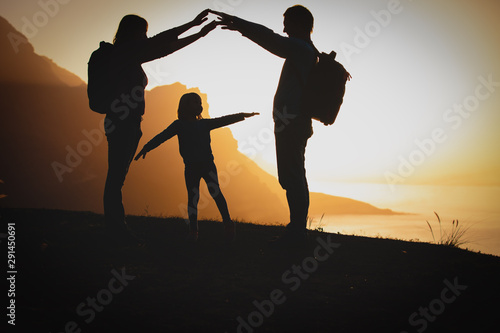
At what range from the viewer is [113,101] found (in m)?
4.25

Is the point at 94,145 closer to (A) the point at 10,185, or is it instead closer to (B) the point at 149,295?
(A) the point at 10,185

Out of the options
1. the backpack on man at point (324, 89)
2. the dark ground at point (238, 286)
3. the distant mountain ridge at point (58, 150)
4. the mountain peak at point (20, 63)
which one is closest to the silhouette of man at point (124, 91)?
the dark ground at point (238, 286)

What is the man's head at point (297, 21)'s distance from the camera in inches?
173

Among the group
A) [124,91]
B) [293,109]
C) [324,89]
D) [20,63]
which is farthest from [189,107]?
[20,63]

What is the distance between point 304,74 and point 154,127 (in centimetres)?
15309

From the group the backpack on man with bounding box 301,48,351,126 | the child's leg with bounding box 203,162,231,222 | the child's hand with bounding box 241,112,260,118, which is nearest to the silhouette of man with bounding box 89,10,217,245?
the child's leg with bounding box 203,162,231,222

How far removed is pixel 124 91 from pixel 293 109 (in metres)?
2.16

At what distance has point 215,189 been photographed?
16.2 ft

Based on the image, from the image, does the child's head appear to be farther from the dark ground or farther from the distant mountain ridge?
the distant mountain ridge

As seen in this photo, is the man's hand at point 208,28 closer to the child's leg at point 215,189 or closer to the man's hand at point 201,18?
the man's hand at point 201,18

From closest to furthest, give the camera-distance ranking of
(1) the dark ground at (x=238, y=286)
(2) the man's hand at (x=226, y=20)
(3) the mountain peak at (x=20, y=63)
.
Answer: (1) the dark ground at (x=238, y=286) < (2) the man's hand at (x=226, y=20) < (3) the mountain peak at (x=20, y=63)

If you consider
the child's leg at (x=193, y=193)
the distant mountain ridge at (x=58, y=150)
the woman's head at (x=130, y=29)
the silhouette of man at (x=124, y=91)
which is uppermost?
the distant mountain ridge at (x=58, y=150)

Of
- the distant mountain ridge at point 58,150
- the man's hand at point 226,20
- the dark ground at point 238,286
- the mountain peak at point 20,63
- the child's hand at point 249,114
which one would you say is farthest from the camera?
the mountain peak at point 20,63

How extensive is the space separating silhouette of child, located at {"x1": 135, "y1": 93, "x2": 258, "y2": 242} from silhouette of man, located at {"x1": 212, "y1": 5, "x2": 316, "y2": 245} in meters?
1.02
